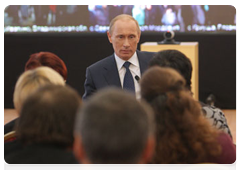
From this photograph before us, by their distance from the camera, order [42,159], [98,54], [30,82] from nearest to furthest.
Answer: [42,159], [30,82], [98,54]

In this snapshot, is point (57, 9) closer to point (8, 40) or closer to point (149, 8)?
point (8, 40)

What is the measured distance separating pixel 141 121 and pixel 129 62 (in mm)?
2464

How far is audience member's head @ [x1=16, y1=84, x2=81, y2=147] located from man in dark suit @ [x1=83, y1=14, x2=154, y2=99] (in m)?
1.77

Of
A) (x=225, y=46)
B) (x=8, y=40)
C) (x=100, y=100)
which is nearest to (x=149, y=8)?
(x=225, y=46)

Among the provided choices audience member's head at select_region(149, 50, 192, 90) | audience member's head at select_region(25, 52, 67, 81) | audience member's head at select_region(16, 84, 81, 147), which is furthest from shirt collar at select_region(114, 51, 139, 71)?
audience member's head at select_region(16, 84, 81, 147)

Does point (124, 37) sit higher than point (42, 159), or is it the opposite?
point (124, 37)

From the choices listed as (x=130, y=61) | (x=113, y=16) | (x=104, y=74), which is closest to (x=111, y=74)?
(x=104, y=74)

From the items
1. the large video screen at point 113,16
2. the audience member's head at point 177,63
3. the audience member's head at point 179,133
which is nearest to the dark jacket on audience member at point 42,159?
the audience member's head at point 179,133

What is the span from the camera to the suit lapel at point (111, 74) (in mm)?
3523

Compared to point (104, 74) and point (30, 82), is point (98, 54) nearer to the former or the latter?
point (104, 74)

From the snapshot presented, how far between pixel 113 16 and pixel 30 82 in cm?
516

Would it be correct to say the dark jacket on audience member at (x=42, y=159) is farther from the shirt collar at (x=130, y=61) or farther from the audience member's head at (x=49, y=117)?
the shirt collar at (x=130, y=61)

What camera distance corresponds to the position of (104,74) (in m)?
3.53

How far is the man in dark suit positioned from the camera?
3500mm
